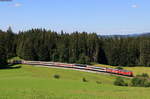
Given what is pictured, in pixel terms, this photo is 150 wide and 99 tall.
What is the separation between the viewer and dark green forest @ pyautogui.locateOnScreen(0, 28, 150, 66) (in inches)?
4355

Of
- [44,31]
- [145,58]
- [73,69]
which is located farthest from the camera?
[44,31]

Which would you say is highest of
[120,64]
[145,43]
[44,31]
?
[44,31]

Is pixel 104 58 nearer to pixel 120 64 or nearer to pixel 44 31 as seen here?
pixel 120 64

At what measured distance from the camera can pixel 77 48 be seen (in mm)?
116438

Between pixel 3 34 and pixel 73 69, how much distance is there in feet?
194

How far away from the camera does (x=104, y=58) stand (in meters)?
121

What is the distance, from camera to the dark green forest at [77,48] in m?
111

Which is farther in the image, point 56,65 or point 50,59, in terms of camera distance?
point 50,59

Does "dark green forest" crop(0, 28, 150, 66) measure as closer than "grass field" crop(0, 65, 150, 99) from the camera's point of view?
No

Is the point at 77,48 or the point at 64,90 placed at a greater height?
the point at 77,48

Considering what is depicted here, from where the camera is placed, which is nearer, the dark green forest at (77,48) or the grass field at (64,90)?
the grass field at (64,90)

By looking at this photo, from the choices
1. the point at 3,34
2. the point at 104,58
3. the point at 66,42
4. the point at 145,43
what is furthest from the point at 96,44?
the point at 3,34

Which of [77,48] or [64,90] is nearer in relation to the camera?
[64,90]

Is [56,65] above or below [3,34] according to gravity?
below
